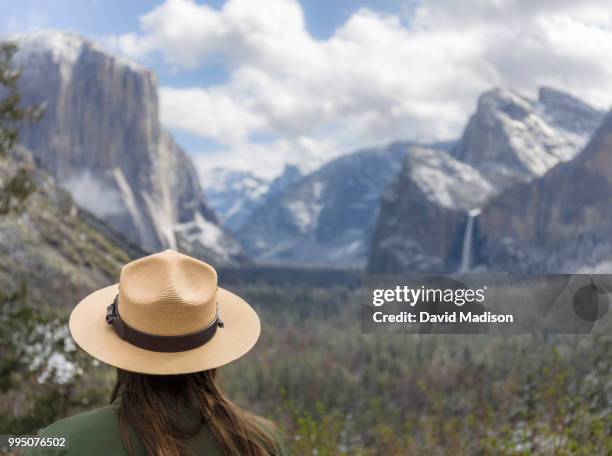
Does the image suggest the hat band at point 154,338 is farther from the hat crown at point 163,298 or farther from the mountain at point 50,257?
the mountain at point 50,257

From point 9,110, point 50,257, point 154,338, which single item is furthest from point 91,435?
point 50,257

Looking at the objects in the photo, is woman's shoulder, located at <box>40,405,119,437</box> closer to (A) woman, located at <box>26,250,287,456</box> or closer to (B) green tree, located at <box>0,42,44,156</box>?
(A) woman, located at <box>26,250,287,456</box>

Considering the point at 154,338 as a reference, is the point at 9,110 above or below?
below

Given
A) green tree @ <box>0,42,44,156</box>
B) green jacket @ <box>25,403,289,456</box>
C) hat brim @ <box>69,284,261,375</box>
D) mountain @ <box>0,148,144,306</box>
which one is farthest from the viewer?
mountain @ <box>0,148,144,306</box>

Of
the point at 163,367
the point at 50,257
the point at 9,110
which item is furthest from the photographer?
the point at 50,257

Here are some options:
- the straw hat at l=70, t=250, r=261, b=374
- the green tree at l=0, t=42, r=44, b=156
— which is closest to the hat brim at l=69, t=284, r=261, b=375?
the straw hat at l=70, t=250, r=261, b=374

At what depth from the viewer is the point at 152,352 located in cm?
336

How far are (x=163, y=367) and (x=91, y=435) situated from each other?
1.40 feet

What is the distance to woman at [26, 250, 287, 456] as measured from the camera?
311cm

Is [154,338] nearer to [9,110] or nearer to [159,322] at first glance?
[159,322]

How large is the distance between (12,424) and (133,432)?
18.0 metres

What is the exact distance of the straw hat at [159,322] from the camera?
3.34 m

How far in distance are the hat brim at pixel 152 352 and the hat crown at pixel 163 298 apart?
122 millimetres

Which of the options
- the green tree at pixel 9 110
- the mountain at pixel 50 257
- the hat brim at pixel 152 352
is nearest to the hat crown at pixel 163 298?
the hat brim at pixel 152 352
